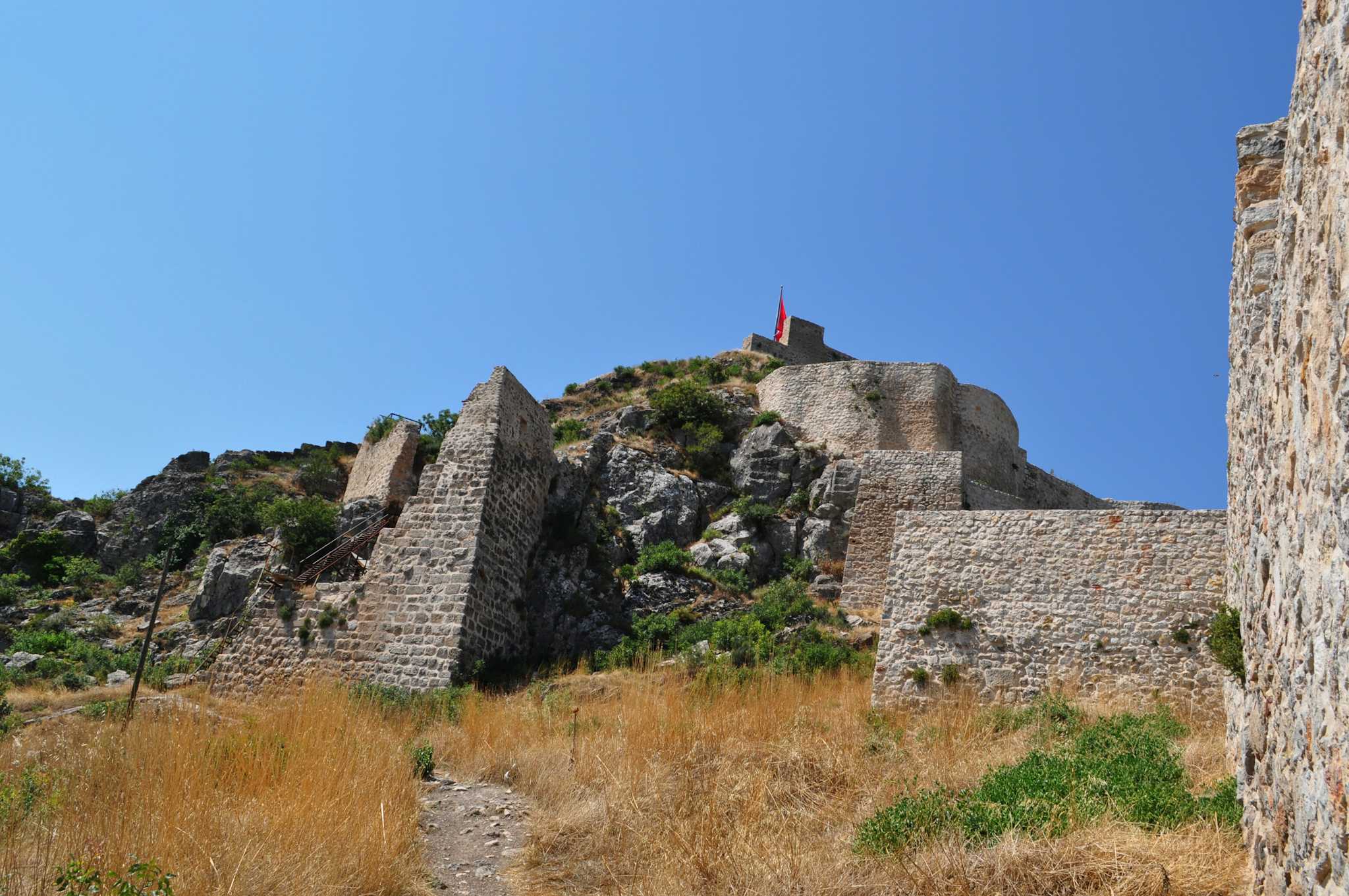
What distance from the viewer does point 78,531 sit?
25516 millimetres

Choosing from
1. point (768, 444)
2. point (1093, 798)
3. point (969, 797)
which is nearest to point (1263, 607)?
point (1093, 798)

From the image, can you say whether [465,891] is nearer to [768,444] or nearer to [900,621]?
[900,621]

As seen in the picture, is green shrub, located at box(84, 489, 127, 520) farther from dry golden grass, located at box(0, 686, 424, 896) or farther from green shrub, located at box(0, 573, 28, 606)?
dry golden grass, located at box(0, 686, 424, 896)

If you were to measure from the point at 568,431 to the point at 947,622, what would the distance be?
13987 mm

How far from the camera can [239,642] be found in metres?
15.1

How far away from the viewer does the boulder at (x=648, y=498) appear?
19.2 m

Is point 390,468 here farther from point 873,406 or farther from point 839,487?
point 873,406

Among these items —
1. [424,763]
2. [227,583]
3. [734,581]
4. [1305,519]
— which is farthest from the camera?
[227,583]

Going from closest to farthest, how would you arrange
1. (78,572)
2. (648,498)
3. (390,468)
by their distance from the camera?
(648,498)
(390,468)
(78,572)

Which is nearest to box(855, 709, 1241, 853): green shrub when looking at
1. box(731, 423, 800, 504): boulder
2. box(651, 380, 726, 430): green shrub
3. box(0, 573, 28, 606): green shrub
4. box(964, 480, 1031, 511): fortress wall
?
box(964, 480, 1031, 511): fortress wall

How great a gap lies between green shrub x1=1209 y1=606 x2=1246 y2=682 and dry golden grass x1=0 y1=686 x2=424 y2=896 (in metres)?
6.79

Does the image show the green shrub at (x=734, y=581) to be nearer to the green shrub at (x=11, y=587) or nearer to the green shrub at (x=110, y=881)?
the green shrub at (x=110, y=881)

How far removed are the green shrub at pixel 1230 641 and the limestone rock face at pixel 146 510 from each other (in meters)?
25.9

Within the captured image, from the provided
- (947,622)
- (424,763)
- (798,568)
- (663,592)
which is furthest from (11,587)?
(947,622)
